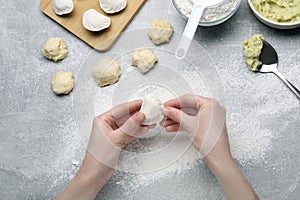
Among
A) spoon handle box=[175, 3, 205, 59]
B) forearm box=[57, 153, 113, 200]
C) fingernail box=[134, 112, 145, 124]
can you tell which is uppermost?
spoon handle box=[175, 3, 205, 59]

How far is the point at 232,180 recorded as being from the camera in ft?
4.10

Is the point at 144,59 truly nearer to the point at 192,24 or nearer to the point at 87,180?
the point at 192,24

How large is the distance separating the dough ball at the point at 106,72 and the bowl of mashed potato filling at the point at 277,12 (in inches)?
16.1

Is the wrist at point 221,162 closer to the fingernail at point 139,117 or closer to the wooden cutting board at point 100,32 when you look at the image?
the fingernail at point 139,117

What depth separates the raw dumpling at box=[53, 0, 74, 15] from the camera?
56.2 inches

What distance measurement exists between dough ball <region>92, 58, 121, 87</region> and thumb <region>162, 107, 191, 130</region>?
0.61ft

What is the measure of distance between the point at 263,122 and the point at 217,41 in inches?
10.2

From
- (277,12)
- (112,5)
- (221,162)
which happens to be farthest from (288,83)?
(112,5)

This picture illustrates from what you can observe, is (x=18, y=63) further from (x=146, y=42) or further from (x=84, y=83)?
(x=146, y=42)

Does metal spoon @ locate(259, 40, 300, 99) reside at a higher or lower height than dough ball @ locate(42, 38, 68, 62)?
higher

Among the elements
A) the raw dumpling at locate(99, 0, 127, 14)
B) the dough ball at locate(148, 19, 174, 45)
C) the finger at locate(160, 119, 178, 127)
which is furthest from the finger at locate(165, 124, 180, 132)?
the raw dumpling at locate(99, 0, 127, 14)

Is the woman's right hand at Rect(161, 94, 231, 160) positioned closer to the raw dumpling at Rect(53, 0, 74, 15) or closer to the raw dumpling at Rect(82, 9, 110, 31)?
the raw dumpling at Rect(82, 9, 110, 31)

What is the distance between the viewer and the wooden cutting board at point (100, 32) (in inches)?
56.4

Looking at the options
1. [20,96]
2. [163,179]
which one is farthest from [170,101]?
[20,96]
